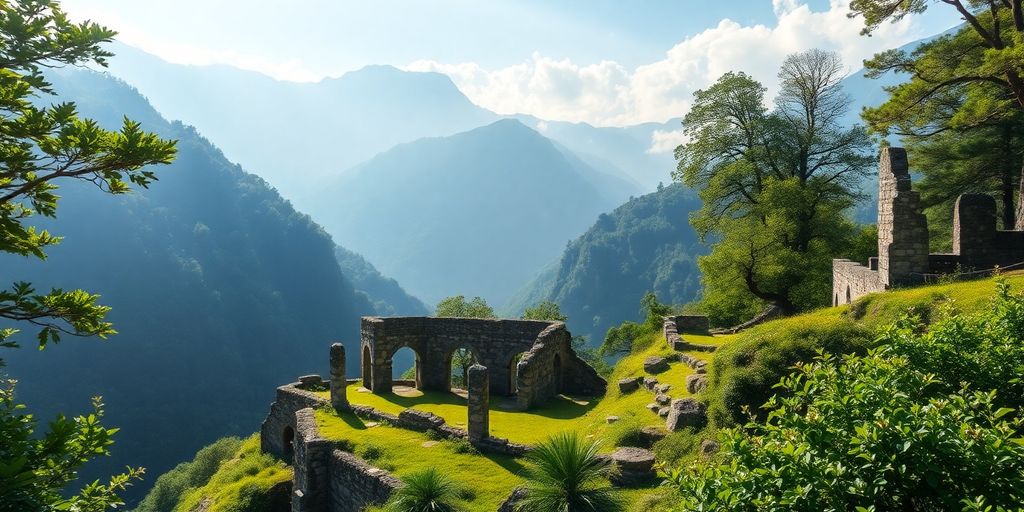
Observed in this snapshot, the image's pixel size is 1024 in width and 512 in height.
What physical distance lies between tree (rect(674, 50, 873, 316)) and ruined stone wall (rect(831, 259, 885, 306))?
282 centimetres

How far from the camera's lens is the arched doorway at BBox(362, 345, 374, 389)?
23281 millimetres

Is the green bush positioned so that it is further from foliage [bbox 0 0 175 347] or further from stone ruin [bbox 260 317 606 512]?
foliage [bbox 0 0 175 347]

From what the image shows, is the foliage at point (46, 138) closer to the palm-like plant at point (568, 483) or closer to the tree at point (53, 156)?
the tree at point (53, 156)

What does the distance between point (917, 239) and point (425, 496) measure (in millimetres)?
12419

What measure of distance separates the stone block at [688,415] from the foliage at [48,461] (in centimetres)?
870

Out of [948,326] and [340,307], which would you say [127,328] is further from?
→ [948,326]

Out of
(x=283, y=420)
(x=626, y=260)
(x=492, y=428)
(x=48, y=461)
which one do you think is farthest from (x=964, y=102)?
(x=626, y=260)

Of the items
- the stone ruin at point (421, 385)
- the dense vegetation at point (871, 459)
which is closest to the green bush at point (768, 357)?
the dense vegetation at point (871, 459)

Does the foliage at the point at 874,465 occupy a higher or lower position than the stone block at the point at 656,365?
higher

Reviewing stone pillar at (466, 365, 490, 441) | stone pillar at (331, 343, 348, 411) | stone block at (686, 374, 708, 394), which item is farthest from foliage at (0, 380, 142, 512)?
stone pillar at (331, 343, 348, 411)

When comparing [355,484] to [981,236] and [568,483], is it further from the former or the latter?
[981,236]

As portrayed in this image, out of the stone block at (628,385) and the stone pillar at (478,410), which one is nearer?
the stone pillar at (478,410)

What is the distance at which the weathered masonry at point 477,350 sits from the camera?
71.2 ft

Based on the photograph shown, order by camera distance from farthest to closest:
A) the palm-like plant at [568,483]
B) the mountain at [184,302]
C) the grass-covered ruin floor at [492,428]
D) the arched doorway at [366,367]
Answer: the mountain at [184,302]
the arched doorway at [366,367]
the grass-covered ruin floor at [492,428]
the palm-like plant at [568,483]
